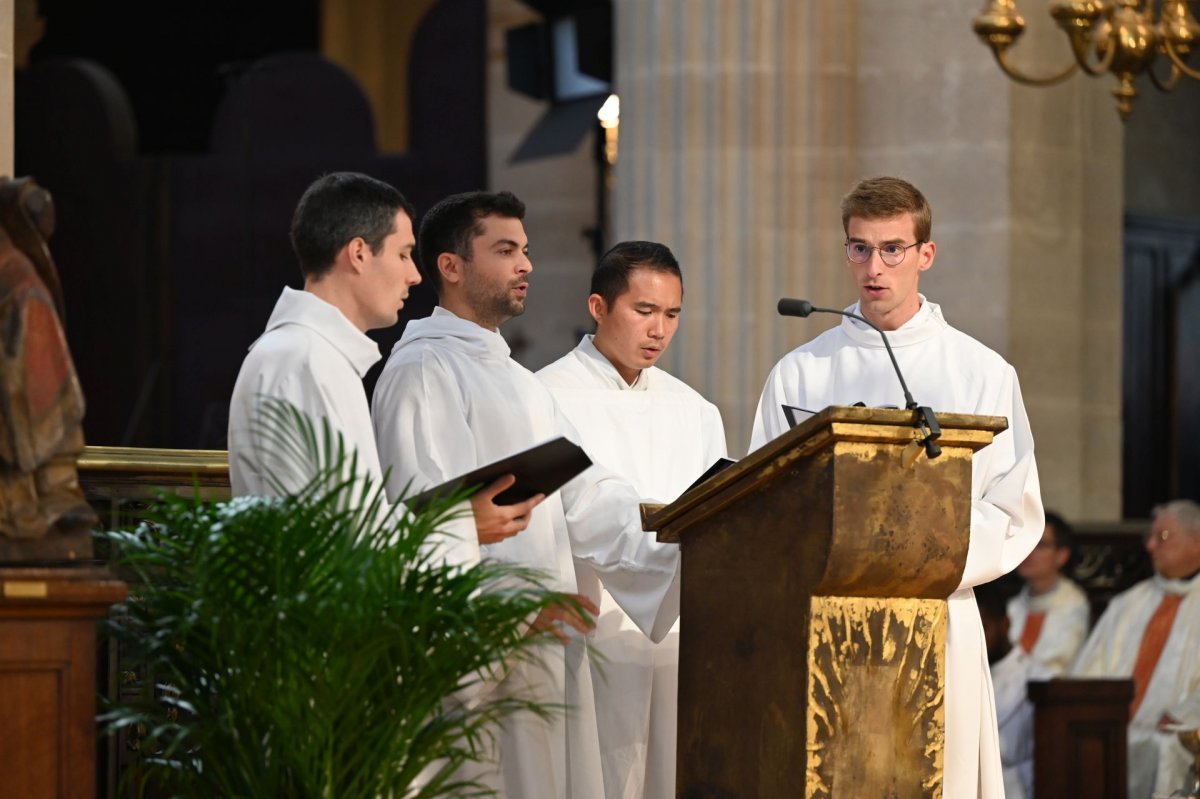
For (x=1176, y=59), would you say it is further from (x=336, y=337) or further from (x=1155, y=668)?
(x=336, y=337)

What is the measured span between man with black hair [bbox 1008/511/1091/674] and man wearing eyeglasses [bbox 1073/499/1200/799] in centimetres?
9

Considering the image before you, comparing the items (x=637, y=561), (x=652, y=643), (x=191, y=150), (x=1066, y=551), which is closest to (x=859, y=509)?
(x=637, y=561)

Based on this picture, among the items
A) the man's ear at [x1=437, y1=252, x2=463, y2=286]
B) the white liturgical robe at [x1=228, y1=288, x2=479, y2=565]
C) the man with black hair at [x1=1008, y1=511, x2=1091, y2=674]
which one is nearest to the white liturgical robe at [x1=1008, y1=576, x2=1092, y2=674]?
the man with black hair at [x1=1008, y1=511, x2=1091, y2=674]

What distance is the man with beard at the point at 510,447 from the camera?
5.73 meters

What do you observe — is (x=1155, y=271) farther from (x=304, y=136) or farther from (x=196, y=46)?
(x=196, y=46)

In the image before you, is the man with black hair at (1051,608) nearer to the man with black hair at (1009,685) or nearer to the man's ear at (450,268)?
the man with black hair at (1009,685)

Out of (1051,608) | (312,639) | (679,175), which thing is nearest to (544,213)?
(679,175)

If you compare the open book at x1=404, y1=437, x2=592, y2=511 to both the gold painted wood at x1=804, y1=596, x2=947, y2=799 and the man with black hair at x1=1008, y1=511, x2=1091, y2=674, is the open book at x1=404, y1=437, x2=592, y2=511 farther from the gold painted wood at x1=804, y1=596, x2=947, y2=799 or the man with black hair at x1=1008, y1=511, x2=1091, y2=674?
the man with black hair at x1=1008, y1=511, x2=1091, y2=674

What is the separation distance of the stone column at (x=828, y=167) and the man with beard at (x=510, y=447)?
4584mm

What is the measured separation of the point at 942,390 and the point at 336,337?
5.83 feet

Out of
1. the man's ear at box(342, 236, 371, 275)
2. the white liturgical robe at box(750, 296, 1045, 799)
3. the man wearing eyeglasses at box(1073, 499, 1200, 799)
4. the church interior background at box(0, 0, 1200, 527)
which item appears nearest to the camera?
the man's ear at box(342, 236, 371, 275)

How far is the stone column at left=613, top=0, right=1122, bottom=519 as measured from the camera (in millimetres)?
10727

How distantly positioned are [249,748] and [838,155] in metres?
7.05

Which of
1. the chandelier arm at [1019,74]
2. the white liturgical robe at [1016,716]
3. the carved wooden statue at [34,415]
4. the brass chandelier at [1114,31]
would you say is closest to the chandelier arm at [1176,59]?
the brass chandelier at [1114,31]
